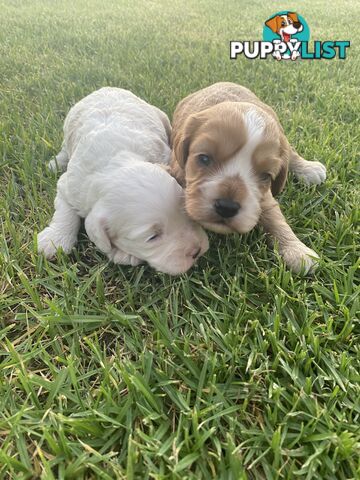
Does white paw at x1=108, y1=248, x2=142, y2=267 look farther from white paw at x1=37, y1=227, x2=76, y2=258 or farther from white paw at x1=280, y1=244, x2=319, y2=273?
white paw at x1=280, y1=244, x2=319, y2=273

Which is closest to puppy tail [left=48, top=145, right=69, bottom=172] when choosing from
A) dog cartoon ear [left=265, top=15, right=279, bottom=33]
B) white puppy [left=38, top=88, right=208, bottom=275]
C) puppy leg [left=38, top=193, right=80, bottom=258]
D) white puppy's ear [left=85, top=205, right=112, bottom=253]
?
white puppy [left=38, top=88, right=208, bottom=275]

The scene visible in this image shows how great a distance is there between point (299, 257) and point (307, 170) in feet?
3.75

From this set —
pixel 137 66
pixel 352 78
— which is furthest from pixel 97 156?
pixel 352 78

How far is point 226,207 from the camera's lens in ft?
8.27

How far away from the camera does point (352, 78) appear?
5.85m

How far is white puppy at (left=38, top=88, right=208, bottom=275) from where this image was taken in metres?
2.55

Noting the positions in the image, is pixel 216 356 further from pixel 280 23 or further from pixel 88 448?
pixel 280 23

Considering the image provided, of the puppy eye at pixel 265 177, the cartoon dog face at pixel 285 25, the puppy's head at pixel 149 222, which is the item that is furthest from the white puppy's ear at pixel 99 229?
the cartoon dog face at pixel 285 25

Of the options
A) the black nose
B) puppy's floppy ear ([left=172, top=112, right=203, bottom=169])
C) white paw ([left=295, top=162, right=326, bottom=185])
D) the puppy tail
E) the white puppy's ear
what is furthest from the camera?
the puppy tail

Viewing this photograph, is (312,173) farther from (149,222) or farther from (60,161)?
(60,161)

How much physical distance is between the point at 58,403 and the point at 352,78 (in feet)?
19.0

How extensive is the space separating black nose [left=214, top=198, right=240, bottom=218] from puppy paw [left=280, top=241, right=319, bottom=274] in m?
0.52

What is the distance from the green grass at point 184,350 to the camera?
5.74ft

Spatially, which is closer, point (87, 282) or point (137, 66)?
point (87, 282)
